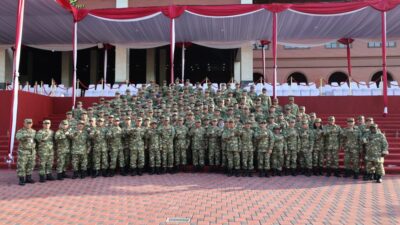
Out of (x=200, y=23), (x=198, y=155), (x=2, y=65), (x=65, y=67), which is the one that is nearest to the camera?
(x=198, y=155)

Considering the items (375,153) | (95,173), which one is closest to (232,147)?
(375,153)

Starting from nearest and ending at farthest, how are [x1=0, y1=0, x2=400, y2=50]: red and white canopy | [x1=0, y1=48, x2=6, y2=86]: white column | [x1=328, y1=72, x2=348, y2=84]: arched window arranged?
[x1=0, y1=0, x2=400, y2=50]: red and white canopy
[x1=0, y1=48, x2=6, y2=86]: white column
[x1=328, y1=72, x2=348, y2=84]: arched window

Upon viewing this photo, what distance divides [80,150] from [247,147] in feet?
12.6

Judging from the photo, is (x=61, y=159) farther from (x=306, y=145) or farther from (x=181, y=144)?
(x=306, y=145)

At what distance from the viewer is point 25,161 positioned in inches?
289

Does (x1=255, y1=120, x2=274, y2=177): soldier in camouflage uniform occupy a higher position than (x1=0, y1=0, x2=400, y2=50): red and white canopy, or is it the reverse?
(x1=0, y1=0, x2=400, y2=50): red and white canopy

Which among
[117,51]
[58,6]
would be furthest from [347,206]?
[117,51]

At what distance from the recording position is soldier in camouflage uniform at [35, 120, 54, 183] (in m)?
7.59

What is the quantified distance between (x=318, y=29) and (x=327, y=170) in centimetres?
933

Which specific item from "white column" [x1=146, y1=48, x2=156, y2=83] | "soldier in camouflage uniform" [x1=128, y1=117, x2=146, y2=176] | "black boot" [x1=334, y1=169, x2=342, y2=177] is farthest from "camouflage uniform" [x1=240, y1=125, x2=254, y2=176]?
"white column" [x1=146, y1=48, x2=156, y2=83]

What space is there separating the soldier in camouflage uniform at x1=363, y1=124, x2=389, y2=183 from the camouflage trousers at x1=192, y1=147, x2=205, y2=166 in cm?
375

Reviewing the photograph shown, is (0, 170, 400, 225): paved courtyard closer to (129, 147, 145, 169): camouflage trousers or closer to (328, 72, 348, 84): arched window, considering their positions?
(129, 147, 145, 169): camouflage trousers

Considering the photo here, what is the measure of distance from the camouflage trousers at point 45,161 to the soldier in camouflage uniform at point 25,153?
0.17 metres

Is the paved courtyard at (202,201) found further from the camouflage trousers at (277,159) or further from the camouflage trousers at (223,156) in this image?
the camouflage trousers at (223,156)
